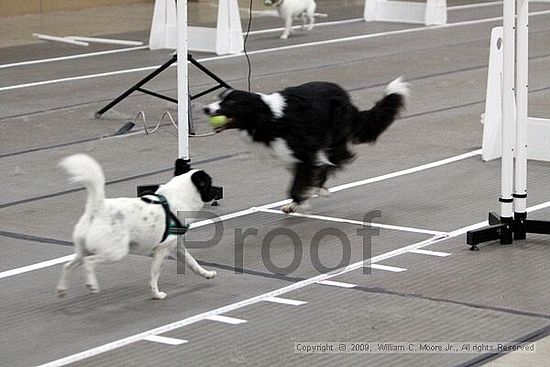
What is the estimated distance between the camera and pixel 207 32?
12500 mm

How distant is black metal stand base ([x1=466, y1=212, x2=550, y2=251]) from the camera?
5.52 meters

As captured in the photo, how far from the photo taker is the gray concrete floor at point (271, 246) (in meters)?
4.35

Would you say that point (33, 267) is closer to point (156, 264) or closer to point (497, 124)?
point (156, 264)

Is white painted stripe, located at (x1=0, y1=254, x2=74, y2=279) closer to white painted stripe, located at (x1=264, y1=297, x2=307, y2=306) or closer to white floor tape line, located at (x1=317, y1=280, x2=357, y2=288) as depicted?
white painted stripe, located at (x1=264, y1=297, x2=307, y2=306)

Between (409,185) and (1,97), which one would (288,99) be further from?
(1,97)

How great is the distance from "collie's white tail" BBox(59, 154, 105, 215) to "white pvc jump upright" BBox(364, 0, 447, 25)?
417 inches

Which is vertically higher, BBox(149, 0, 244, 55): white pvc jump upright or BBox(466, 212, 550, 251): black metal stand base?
BBox(149, 0, 244, 55): white pvc jump upright

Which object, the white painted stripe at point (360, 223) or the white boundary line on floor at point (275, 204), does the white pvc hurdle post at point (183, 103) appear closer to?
the white boundary line on floor at point (275, 204)

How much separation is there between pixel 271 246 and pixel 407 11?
9744 millimetres

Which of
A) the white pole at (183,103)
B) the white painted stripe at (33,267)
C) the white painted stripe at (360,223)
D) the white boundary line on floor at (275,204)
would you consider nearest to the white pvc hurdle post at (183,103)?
the white pole at (183,103)

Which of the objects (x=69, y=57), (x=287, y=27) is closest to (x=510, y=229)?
(x=69, y=57)

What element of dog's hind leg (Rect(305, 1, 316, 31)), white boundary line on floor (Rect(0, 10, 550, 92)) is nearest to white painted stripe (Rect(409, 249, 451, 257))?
white boundary line on floor (Rect(0, 10, 550, 92))

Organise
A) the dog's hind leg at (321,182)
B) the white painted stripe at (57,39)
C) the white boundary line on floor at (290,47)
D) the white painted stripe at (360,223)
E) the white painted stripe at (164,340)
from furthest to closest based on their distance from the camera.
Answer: the white painted stripe at (57,39)
the white boundary line on floor at (290,47)
the dog's hind leg at (321,182)
the white painted stripe at (360,223)
the white painted stripe at (164,340)

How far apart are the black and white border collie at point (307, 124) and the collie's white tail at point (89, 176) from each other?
118 cm
